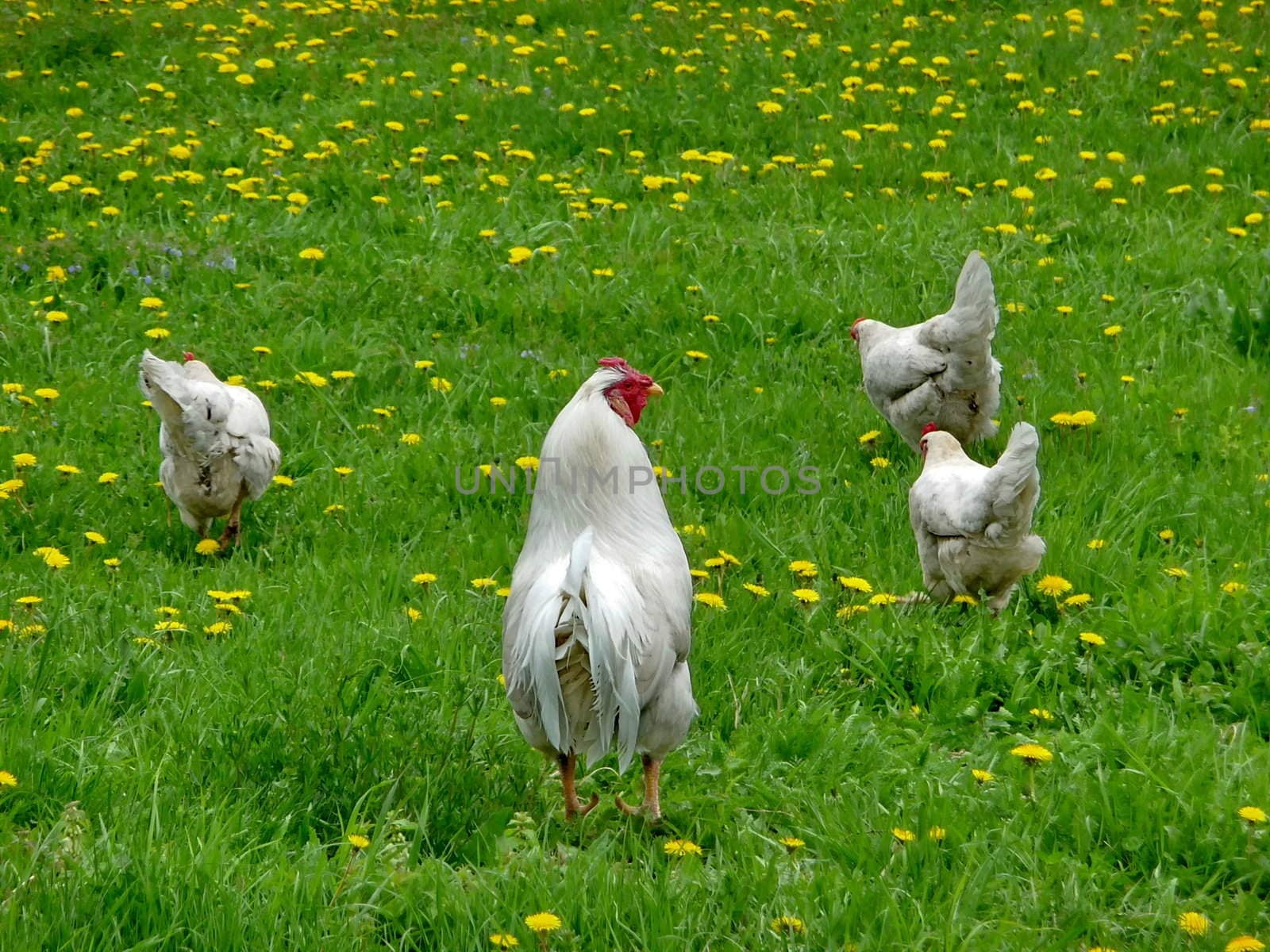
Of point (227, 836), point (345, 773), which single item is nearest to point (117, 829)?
point (227, 836)

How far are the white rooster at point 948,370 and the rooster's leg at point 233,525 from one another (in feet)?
8.88

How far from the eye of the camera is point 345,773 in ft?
11.7

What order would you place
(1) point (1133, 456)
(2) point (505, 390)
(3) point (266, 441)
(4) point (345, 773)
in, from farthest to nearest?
(2) point (505, 390)
(1) point (1133, 456)
(3) point (266, 441)
(4) point (345, 773)

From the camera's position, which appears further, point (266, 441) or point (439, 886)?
point (266, 441)

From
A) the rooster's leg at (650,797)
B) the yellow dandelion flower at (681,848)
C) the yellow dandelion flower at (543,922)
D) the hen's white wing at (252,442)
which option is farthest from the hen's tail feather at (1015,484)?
the hen's white wing at (252,442)

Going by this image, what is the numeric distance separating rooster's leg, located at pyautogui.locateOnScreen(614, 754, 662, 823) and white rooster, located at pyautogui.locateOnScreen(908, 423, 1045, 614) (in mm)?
1430

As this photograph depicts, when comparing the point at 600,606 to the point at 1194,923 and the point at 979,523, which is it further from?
the point at 979,523

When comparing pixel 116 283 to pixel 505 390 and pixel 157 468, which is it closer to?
pixel 157 468

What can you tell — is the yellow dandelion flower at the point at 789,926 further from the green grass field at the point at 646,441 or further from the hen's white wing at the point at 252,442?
the hen's white wing at the point at 252,442

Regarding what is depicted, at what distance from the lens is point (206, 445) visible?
508cm

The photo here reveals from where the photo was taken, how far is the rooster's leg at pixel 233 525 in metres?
5.28

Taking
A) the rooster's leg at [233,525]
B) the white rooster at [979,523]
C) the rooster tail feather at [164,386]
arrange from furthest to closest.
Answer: the rooster's leg at [233,525]
the rooster tail feather at [164,386]
the white rooster at [979,523]

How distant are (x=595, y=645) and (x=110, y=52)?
9016 millimetres

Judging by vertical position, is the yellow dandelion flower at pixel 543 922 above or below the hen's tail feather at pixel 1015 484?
below
